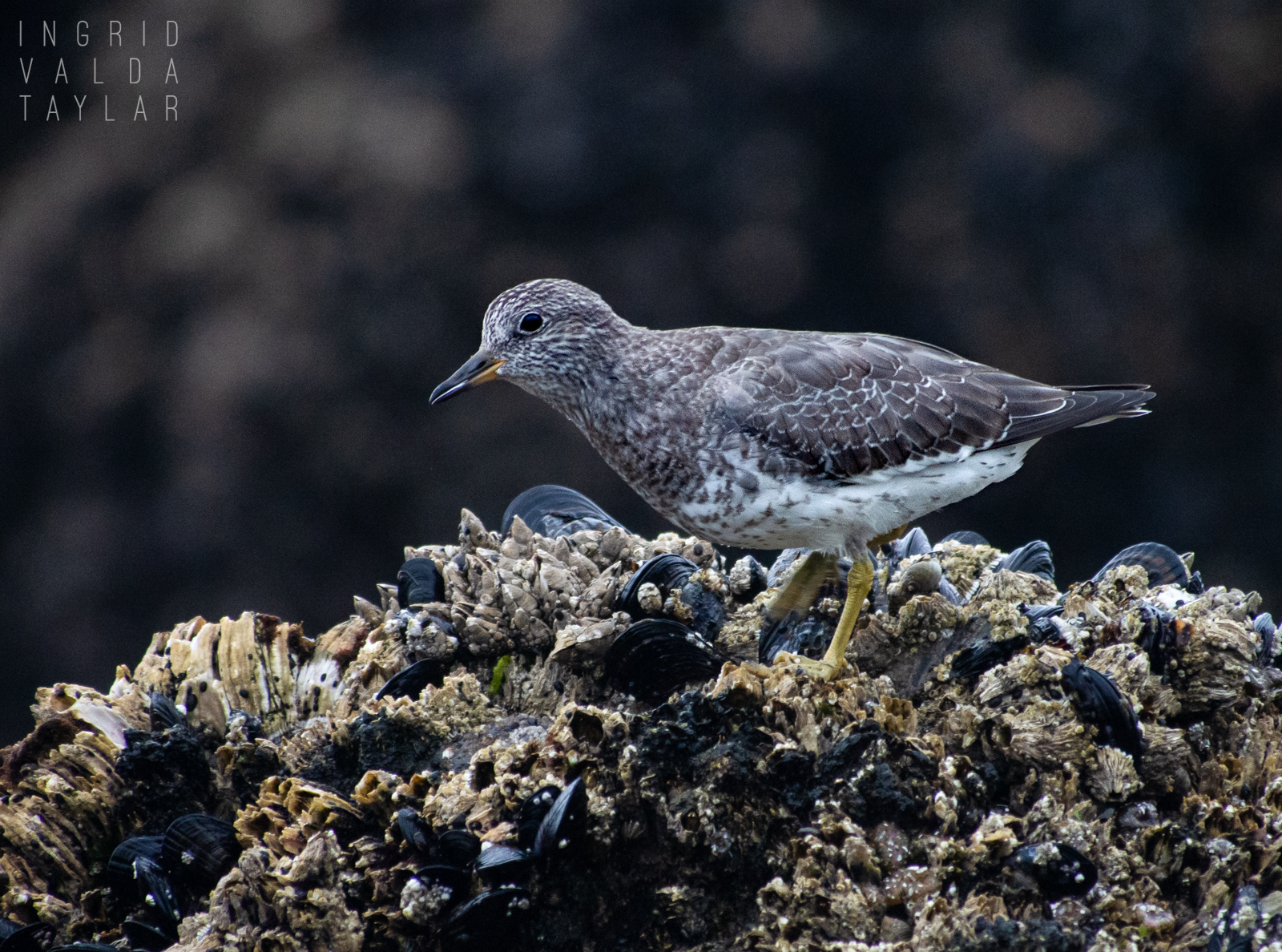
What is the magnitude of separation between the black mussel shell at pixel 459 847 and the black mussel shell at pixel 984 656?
74.2 inches

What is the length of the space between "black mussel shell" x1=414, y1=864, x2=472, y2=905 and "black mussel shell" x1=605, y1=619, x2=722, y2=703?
109 centimetres

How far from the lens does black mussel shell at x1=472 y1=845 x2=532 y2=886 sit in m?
3.12

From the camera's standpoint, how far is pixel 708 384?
4.68 metres

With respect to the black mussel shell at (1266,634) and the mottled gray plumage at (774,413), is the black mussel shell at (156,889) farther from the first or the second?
the black mussel shell at (1266,634)

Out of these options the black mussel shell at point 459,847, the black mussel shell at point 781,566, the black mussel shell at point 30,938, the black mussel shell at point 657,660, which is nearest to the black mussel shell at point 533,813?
the black mussel shell at point 459,847

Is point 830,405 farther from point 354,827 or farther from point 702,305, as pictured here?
point 702,305

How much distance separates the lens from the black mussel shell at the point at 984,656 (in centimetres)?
387

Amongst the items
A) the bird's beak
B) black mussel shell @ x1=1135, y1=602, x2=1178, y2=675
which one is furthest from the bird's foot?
the bird's beak

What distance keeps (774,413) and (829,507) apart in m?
0.48

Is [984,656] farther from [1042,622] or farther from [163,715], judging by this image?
[163,715]

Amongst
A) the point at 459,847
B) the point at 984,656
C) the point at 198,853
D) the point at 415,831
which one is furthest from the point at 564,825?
the point at 984,656

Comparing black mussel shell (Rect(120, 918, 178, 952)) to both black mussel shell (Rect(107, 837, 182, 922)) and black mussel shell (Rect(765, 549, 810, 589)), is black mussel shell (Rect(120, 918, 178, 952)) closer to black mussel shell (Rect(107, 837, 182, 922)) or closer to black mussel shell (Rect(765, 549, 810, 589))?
black mussel shell (Rect(107, 837, 182, 922))

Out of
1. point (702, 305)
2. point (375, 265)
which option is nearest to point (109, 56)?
point (375, 265)

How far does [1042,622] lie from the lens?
13.5 ft
